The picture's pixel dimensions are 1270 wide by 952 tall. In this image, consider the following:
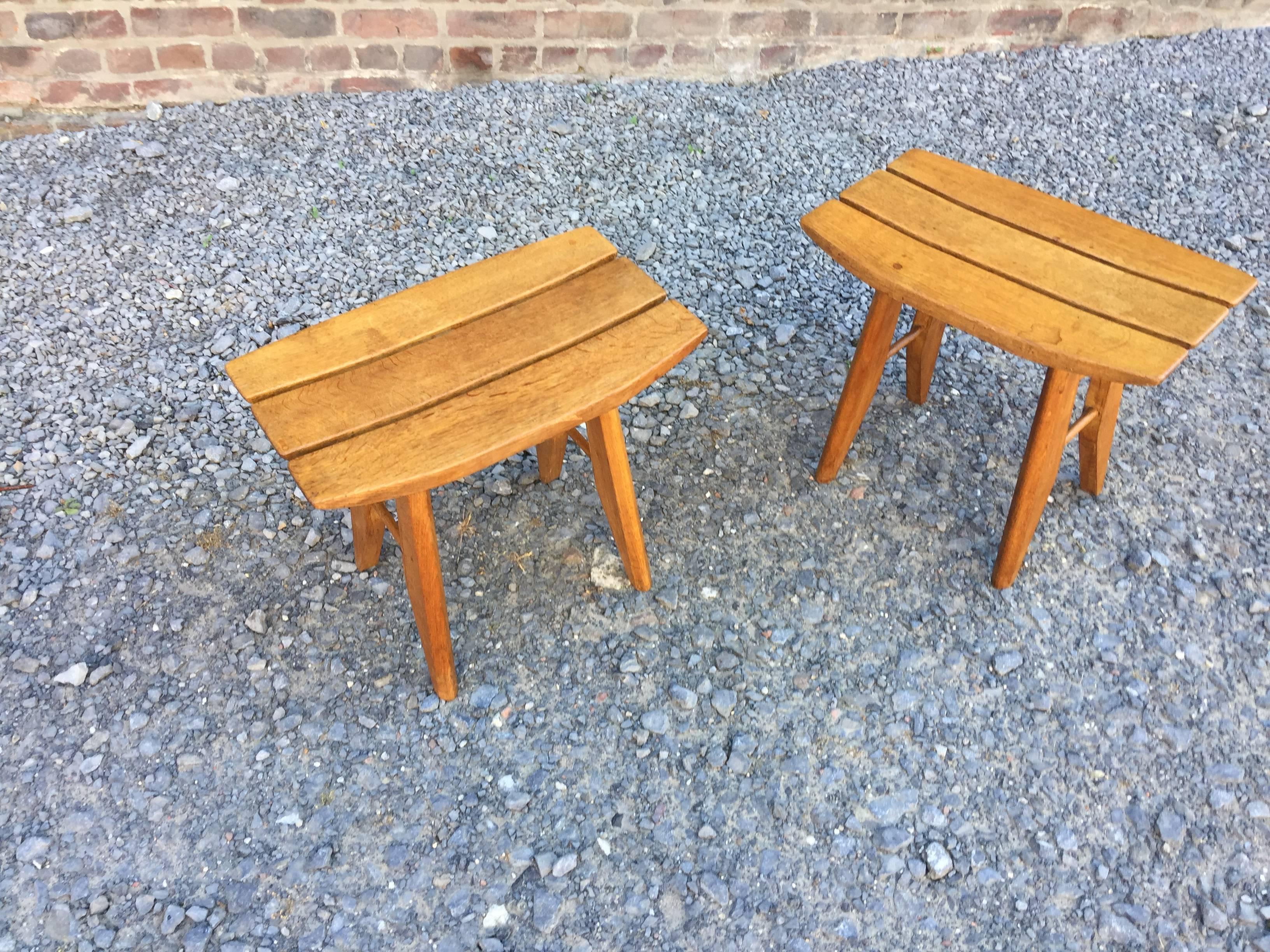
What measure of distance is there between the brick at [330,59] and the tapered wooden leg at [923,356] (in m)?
2.39

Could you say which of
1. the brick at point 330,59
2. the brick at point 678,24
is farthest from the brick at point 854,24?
the brick at point 330,59

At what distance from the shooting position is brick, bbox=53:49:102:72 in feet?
11.3

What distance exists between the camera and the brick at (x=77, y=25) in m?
3.34

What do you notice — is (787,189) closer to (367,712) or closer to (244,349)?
(244,349)

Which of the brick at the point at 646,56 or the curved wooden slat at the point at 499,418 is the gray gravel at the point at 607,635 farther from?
the brick at the point at 646,56

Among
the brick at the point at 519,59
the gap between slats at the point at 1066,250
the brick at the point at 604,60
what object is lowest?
the brick at the point at 604,60

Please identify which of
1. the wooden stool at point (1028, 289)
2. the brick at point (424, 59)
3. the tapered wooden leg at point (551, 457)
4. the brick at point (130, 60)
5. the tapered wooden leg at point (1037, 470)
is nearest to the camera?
the wooden stool at point (1028, 289)

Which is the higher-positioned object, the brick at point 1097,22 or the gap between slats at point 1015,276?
the gap between slats at point 1015,276

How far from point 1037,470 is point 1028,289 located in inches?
15.9

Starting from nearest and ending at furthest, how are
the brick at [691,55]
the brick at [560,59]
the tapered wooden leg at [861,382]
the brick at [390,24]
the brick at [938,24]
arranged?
the tapered wooden leg at [861,382] → the brick at [390,24] → the brick at [560,59] → the brick at [691,55] → the brick at [938,24]

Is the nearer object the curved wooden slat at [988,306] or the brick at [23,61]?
the curved wooden slat at [988,306]

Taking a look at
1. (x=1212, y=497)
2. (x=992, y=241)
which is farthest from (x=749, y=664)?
(x=1212, y=497)

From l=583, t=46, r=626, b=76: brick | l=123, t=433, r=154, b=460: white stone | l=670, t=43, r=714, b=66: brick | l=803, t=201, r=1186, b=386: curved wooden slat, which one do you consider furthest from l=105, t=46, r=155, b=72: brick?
l=803, t=201, r=1186, b=386: curved wooden slat

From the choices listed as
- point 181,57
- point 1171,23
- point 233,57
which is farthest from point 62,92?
point 1171,23
